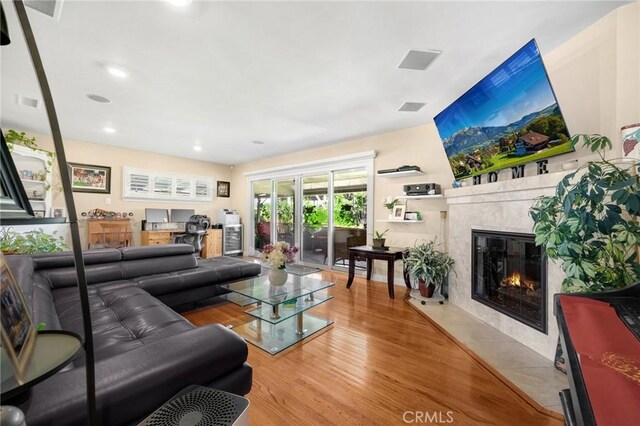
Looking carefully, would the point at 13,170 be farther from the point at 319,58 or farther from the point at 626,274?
the point at 626,274

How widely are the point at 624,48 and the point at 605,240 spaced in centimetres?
133

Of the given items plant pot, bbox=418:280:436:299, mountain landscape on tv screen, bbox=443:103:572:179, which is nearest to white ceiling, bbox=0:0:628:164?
mountain landscape on tv screen, bbox=443:103:572:179

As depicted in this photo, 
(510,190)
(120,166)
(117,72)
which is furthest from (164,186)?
(510,190)

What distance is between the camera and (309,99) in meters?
3.13

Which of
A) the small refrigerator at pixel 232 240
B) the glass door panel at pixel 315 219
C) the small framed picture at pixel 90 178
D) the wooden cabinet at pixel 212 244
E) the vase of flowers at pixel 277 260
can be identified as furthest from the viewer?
the small refrigerator at pixel 232 240

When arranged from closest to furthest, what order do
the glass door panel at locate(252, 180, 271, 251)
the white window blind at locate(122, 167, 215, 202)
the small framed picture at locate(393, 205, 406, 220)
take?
1. the small framed picture at locate(393, 205, 406, 220)
2. the white window blind at locate(122, 167, 215, 202)
3. the glass door panel at locate(252, 180, 271, 251)

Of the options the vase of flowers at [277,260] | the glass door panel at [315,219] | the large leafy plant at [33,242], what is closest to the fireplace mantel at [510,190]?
the vase of flowers at [277,260]

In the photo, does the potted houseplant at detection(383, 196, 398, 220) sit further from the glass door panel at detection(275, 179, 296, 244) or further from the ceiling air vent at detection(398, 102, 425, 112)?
the glass door panel at detection(275, 179, 296, 244)

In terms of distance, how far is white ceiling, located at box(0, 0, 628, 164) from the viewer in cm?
181

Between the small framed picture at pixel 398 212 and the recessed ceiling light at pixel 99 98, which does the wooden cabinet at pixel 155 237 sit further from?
the small framed picture at pixel 398 212

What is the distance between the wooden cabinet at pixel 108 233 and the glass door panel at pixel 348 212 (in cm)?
423

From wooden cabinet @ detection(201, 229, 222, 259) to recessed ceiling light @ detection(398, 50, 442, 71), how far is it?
5.55 meters

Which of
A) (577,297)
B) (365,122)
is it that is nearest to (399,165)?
(365,122)

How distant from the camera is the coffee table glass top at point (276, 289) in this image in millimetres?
2289
